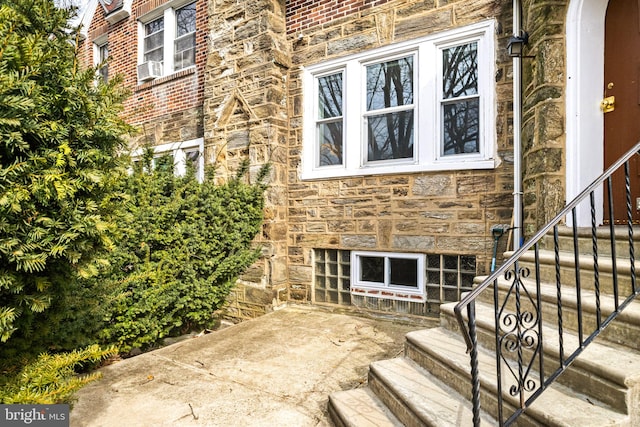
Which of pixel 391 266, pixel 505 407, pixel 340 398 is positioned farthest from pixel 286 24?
pixel 505 407

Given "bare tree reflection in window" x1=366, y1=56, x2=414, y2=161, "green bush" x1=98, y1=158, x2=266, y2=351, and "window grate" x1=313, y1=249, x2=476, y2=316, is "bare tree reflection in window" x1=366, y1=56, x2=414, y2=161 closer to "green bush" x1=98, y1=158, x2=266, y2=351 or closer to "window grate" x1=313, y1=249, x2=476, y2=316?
"window grate" x1=313, y1=249, x2=476, y2=316

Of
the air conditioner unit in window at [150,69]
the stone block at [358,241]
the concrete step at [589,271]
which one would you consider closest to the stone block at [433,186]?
the stone block at [358,241]

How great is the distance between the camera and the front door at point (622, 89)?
3.39 m

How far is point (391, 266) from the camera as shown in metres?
5.34

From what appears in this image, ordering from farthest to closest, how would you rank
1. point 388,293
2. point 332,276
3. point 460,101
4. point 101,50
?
point 101,50 → point 332,276 → point 388,293 → point 460,101

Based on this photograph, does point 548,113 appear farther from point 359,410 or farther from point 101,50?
point 101,50

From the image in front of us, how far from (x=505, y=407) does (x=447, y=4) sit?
183 inches

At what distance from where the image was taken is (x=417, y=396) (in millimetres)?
2447

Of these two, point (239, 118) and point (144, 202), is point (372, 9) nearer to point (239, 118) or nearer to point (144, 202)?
point (239, 118)

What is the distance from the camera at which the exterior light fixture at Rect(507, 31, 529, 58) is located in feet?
13.2

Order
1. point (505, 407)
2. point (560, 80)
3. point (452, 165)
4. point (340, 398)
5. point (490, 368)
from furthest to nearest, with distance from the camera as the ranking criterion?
point (452, 165) < point (560, 80) < point (340, 398) < point (490, 368) < point (505, 407)

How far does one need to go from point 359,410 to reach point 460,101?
3864 mm

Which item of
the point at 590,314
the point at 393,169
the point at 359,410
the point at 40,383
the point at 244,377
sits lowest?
→ the point at 244,377

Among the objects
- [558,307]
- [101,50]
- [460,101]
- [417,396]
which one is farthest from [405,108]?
[101,50]
